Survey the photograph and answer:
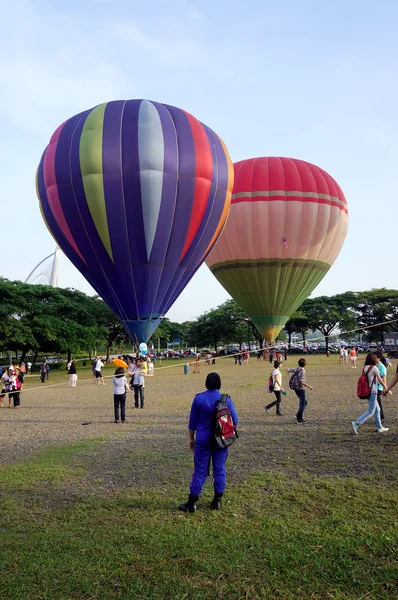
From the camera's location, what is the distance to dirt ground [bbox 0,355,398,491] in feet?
23.7

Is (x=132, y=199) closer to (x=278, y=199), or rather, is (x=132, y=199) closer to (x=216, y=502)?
(x=216, y=502)

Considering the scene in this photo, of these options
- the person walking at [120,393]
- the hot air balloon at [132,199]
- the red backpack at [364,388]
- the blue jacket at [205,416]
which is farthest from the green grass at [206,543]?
the hot air balloon at [132,199]

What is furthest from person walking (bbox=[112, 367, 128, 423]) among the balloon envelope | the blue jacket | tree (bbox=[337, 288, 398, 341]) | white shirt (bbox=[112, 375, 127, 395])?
tree (bbox=[337, 288, 398, 341])

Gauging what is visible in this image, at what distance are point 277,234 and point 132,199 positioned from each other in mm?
14382

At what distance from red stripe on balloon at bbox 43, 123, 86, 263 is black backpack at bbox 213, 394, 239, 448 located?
40.8 feet

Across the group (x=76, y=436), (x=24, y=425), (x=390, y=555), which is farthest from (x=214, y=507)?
(x=24, y=425)

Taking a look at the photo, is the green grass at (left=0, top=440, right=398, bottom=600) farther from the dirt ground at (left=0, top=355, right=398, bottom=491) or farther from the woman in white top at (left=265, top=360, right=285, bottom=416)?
the woman in white top at (left=265, top=360, right=285, bottom=416)

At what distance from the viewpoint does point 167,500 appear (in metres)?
5.99

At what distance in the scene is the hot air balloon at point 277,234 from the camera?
2838 centimetres

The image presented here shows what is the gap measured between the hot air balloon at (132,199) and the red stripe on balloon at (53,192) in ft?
0.12

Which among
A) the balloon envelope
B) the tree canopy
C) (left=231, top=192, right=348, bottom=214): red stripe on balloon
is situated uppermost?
(left=231, top=192, right=348, bottom=214): red stripe on balloon

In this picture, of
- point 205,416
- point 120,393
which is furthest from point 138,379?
point 205,416

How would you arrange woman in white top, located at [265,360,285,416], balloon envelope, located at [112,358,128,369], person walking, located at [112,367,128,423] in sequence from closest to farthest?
person walking, located at [112,367,128,423], woman in white top, located at [265,360,285,416], balloon envelope, located at [112,358,128,369]

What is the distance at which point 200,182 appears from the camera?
17.1 meters
